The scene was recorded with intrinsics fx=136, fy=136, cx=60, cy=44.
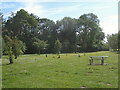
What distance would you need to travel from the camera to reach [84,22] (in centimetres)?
6831

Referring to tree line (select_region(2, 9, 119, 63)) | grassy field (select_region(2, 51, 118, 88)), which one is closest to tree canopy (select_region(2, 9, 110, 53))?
tree line (select_region(2, 9, 119, 63))

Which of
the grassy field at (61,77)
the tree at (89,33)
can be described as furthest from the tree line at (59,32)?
the grassy field at (61,77)

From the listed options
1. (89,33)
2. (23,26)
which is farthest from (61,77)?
(89,33)

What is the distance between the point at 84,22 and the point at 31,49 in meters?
29.3

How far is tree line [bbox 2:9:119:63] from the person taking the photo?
59000 millimetres

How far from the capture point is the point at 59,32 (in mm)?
74125

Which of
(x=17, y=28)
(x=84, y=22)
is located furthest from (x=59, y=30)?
(x=17, y=28)

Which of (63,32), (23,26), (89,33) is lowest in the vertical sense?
(89,33)

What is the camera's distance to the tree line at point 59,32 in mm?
59000

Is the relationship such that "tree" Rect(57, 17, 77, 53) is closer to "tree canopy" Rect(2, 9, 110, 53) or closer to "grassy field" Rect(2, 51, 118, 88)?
"tree canopy" Rect(2, 9, 110, 53)

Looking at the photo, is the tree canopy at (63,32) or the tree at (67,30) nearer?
the tree canopy at (63,32)

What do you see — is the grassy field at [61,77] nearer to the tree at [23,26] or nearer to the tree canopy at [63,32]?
the tree at [23,26]

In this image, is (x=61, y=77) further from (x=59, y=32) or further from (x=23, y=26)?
(x=59, y=32)

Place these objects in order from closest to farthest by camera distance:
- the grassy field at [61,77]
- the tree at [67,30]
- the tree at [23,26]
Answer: the grassy field at [61,77], the tree at [23,26], the tree at [67,30]
